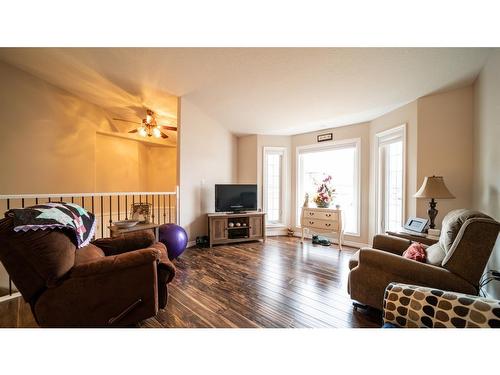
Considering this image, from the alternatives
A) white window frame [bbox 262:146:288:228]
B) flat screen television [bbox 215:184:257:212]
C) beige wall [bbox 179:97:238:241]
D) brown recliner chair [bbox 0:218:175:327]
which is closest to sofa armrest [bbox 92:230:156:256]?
brown recliner chair [bbox 0:218:175:327]

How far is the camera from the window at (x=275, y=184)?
4453 millimetres

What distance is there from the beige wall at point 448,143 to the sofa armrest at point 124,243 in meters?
3.42

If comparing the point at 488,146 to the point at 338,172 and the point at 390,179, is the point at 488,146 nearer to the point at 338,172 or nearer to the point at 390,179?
the point at 390,179

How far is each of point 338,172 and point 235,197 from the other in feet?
7.29

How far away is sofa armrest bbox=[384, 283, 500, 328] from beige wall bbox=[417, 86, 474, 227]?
2.07 metres

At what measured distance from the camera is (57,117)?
3.13 metres

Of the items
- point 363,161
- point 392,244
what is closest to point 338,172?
point 363,161

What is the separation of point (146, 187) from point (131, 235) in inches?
151

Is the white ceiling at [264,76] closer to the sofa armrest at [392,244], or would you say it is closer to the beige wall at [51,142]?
the beige wall at [51,142]

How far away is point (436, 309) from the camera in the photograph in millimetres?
921

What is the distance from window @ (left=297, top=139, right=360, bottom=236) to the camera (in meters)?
3.69

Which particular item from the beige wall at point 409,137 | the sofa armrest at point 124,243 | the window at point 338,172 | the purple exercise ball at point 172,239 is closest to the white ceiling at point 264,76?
the beige wall at point 409,137

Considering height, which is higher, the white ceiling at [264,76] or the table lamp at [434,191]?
the white ceiling at [264,76]
